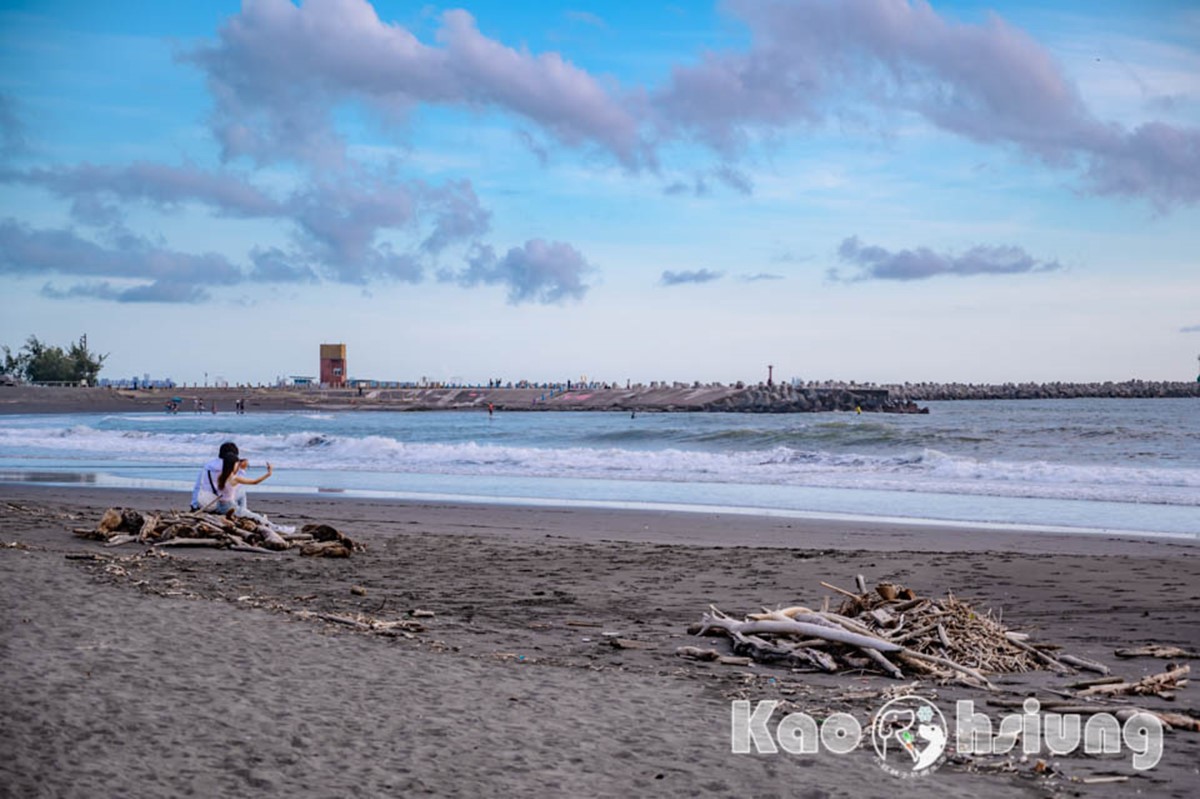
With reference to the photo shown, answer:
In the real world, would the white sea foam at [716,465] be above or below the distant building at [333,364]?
below

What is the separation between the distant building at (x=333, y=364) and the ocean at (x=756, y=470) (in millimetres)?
74543

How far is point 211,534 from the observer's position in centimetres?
1193

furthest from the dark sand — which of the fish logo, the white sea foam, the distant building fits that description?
the distant building

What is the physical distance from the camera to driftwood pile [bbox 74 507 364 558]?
38.2 ft

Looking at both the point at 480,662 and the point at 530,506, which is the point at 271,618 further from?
the point at 530,506

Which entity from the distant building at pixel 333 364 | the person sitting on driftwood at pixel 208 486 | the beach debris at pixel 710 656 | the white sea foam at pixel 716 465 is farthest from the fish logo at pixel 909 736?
the distant building at pixel 333 364

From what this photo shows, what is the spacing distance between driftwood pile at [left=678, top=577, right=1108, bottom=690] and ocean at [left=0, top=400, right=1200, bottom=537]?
9764 millimetres

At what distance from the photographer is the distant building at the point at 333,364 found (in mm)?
124375

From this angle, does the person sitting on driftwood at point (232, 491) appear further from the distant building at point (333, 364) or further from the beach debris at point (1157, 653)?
the distant building at point (333, 364)

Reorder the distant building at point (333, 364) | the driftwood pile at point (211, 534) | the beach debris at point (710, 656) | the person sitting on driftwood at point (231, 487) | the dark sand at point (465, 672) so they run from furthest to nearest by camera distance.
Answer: the distant building at point (333, 364) → the person sitting on driftwood at point (231, 487) → the driftwood pile at point (211, 534) → the beach debris at point (710, 656) → the dark sand at point (465, 672)

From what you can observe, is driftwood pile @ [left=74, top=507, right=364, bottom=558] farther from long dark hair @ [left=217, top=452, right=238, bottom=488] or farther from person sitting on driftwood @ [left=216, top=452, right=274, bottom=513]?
long dark hair @ [left=217, top=452, right=238, bottom=488]

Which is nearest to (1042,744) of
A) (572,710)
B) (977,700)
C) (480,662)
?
(977,700)

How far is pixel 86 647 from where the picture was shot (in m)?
5.87

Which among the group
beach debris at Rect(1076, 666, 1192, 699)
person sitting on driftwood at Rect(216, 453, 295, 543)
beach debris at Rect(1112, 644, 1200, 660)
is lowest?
beach debris at Rect(1112, 644, 1200, 660)
